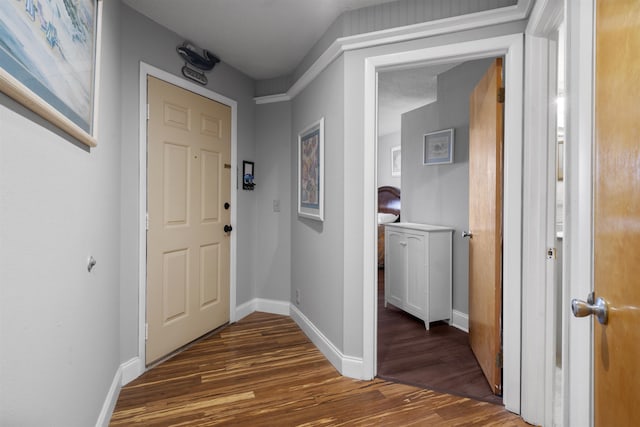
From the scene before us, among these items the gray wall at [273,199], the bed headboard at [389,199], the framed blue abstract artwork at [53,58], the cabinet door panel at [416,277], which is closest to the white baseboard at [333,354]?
the gray wall at [273,199]

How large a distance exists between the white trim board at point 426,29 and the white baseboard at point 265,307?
227cm

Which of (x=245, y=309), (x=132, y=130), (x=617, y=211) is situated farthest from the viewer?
(x=245, y=309)

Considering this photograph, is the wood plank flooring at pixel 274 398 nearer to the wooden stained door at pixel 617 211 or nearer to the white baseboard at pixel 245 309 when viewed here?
the white baseboard at pixel 245 309

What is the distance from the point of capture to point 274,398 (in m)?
2.01

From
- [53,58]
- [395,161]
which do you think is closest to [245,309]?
[53,58]

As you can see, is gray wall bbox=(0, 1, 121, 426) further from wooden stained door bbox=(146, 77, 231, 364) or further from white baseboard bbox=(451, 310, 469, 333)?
white baseboard bbox=(451, 310, 469, 333)

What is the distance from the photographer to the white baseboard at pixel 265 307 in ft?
11.2

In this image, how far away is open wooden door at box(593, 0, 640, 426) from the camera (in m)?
0.79

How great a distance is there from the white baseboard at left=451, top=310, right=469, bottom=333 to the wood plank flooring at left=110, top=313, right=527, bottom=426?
1166 millimetres

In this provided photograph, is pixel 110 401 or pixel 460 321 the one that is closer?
pixel 110 401

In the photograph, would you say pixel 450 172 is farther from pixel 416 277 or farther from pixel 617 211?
pixel 617 211

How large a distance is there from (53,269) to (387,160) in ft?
19.4

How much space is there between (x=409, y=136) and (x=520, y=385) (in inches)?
103

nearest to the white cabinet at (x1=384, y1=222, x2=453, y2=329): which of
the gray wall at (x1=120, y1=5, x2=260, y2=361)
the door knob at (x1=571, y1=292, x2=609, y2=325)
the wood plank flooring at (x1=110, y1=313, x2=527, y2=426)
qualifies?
the wood plank flooring at (x1=110, y1=313, x2=527, y2=426)
